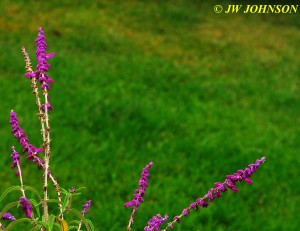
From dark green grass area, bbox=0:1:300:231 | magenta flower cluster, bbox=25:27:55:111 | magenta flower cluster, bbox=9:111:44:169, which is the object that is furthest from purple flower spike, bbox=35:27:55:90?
dark green grass area, bbox=0:1:300:231

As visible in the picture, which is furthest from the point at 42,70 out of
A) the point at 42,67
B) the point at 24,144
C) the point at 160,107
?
the point at 160,107

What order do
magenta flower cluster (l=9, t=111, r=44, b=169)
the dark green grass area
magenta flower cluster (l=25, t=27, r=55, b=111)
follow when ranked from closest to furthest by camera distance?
magenta flower cluster (l=25, t=27, r=55, b=111) < magenta flower cluster (l=9, t=111, r=44, b=169) < the dark green grass area

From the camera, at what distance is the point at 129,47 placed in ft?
29.6

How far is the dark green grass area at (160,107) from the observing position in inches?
193

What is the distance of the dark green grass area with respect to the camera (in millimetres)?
4902

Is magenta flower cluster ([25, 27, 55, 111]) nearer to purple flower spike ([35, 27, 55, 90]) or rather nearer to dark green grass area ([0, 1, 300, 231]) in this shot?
purple flower spike ([35, 27, 55, 90])

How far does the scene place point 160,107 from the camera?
6582mm

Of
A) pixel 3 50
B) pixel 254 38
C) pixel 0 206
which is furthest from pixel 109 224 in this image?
pixel 254 38

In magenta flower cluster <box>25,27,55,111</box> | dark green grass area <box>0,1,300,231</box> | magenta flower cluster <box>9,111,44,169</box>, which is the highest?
magenta flower cluster <box>25,27,55,111</box>

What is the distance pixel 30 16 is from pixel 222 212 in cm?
605

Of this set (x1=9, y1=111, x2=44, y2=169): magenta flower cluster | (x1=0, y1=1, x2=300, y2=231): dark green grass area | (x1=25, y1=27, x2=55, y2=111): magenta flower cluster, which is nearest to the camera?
(x1=25, y1=27, x2=55, y2=111): magenta flower cluster

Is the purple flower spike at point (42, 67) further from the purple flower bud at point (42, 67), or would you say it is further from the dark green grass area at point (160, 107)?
the dark green grass area at point (160, 107)

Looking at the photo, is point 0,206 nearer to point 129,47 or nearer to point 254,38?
point 129,47

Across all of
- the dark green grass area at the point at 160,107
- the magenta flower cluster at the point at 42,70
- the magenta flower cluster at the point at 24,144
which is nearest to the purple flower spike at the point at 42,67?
the magenta flower cluster at the point at 42,70
